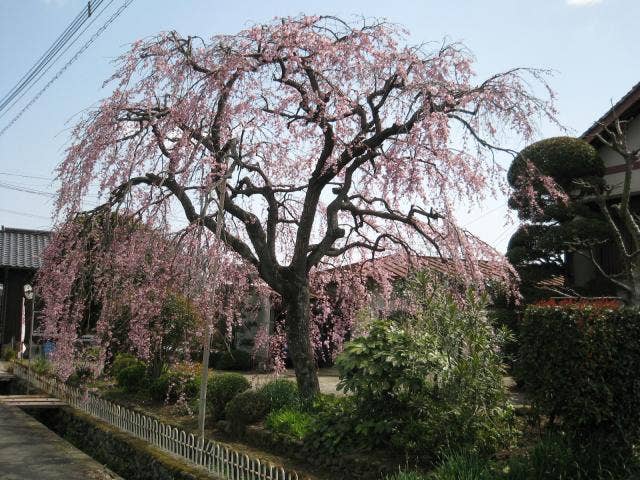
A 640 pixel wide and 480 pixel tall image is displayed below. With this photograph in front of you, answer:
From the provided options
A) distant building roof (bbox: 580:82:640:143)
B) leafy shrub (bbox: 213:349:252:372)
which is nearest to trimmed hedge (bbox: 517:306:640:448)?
distant building roof (bbox: 580:82:640:143)

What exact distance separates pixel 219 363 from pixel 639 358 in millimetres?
16183

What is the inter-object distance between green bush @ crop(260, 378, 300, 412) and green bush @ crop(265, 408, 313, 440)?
277 mm

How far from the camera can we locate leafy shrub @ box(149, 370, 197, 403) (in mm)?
10420

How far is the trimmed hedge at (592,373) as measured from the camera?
15.9 feet

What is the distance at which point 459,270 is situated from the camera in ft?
25.7

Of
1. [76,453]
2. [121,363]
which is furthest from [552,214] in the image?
[121,363]

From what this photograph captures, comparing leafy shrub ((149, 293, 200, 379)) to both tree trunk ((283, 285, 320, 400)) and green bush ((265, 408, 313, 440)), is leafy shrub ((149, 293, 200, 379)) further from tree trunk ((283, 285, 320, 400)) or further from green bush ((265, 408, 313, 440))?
green bush ((265, 408, 313, 440))

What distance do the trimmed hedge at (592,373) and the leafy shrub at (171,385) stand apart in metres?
6.42

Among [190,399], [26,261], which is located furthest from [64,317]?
[26,261]

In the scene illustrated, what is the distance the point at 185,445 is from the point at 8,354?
749 inches

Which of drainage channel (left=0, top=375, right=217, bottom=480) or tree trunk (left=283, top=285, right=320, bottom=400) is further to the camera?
tree trunk (left=283, top=285, right=320, bottom=400)

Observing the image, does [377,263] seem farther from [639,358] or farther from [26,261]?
[26,261]

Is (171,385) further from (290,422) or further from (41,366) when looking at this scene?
(41,366)

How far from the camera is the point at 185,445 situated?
6.54 meters
